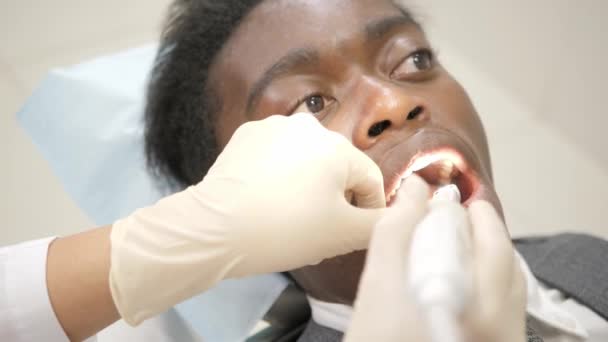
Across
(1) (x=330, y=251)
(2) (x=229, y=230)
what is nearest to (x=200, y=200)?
(2) (x=229, y=230)

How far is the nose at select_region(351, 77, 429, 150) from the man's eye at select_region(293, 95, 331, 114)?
7cm

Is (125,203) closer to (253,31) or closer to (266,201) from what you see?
(253,31)

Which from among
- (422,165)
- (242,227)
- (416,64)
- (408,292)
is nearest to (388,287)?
(408,292)

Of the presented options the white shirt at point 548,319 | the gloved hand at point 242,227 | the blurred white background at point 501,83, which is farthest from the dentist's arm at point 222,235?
the blurred white background at point 501,83

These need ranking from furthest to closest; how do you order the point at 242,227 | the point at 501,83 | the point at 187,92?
the point at 501,83
the point at 187,92
the point at 242,227

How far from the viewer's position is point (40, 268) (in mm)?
659

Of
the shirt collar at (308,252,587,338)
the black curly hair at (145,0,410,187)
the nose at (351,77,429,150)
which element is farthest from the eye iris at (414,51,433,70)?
the shirt collar at (308,252,587,338)

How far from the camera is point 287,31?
90cm

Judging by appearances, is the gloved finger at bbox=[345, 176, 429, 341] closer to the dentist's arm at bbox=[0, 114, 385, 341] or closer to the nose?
the dentist's arm at bbox=[0, 114, 385, 341]

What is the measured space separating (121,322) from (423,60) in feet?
2.15

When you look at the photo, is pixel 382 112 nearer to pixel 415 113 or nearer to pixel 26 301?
pixel 415 113

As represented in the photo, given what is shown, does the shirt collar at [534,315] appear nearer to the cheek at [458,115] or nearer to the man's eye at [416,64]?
the cheek at [458,115]

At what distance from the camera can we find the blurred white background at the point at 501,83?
1375mm

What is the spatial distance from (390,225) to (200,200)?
9.1 inches
